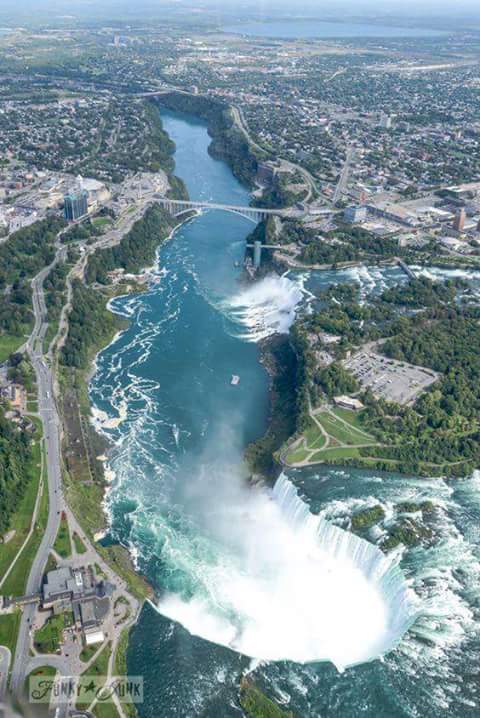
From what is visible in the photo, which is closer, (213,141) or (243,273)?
(243,273)

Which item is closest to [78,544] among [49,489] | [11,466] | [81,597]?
[81,597]

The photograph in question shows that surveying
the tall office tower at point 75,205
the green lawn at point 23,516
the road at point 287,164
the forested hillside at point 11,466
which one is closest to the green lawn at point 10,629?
the green lawn at point 23,516

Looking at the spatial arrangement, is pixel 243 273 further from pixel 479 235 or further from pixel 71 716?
pixel 71 716

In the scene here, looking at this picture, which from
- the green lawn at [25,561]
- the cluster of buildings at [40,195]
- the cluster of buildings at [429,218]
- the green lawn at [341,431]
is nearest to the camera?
the green lawn at [25,561]

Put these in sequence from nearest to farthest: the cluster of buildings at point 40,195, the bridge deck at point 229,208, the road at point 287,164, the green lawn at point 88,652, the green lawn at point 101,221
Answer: the green lawn at point 88,652 → the cluster of buildings at point 40,195 → the green lawn at point 101,221 → the bridge deck at point 229,208 → the road at point 287,164

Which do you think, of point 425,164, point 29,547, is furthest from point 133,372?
point 425,164

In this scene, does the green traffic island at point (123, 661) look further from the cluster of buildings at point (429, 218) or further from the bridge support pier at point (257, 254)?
the cluster of buildings at point (429, 218)

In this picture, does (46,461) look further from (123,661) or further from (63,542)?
(123,661)

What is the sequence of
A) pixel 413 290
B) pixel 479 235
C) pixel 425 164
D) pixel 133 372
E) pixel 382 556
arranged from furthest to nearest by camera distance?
pixel 425 164
pixel 479 235
pixel 413 290
pixel 133 372
pixel 382 556
